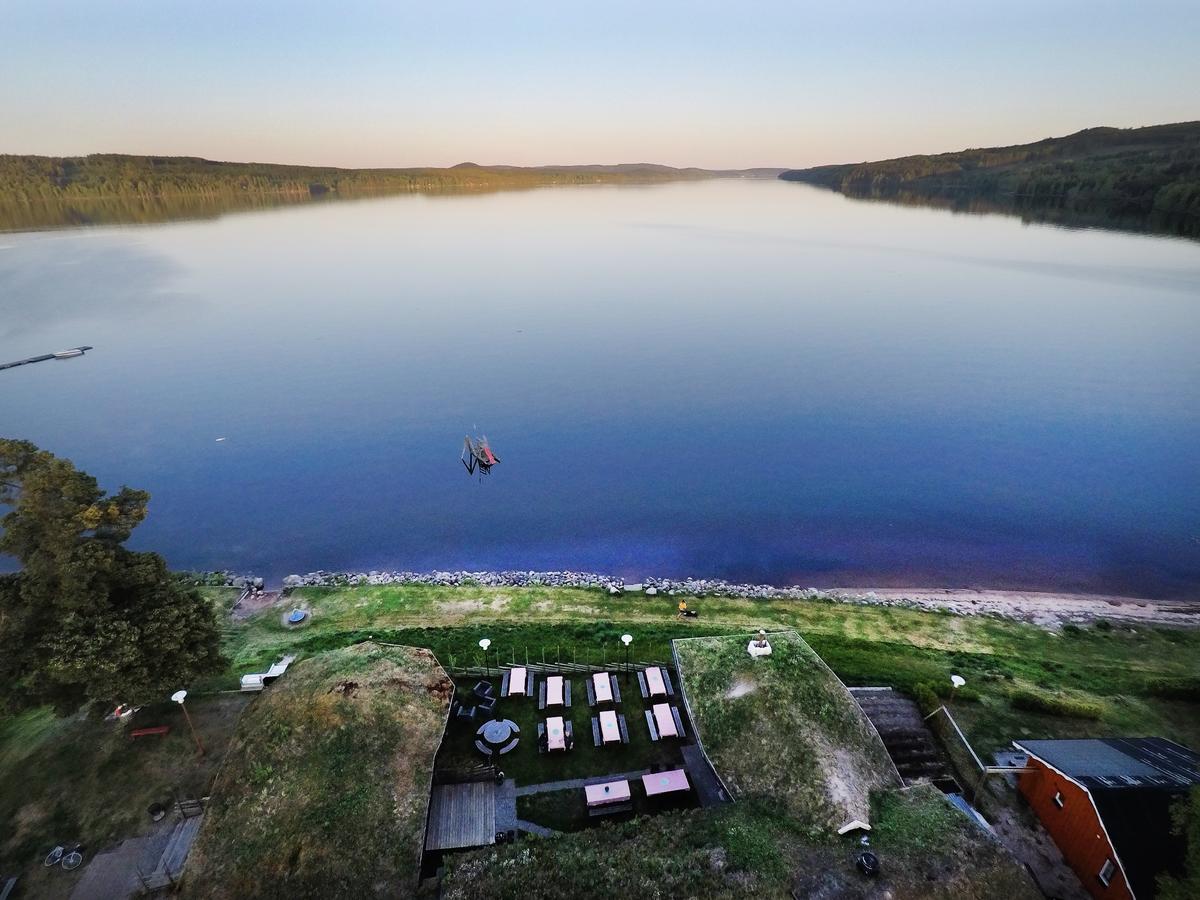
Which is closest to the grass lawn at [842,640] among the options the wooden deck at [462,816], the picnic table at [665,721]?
the picnic table at [665,721]

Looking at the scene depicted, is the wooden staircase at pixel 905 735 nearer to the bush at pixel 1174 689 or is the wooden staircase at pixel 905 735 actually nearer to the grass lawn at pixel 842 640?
the grass lawn at pixel 842 640

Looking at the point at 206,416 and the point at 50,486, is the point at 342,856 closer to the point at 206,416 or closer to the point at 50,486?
the point at 50,486

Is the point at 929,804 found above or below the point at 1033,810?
above

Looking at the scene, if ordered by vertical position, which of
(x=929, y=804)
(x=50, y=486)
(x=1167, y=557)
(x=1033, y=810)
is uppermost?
(x=50, y=486)

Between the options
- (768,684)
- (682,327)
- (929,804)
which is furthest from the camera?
(682,327)

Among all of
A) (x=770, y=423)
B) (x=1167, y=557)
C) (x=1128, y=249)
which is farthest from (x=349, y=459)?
(x=1128, y=249)

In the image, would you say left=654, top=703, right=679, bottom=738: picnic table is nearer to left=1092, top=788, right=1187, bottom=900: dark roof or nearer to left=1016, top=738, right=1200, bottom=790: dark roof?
left=1016, top=738, right=1200, bottom=790: dark roof

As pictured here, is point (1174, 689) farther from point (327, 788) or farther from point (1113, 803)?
point (327, 788)
